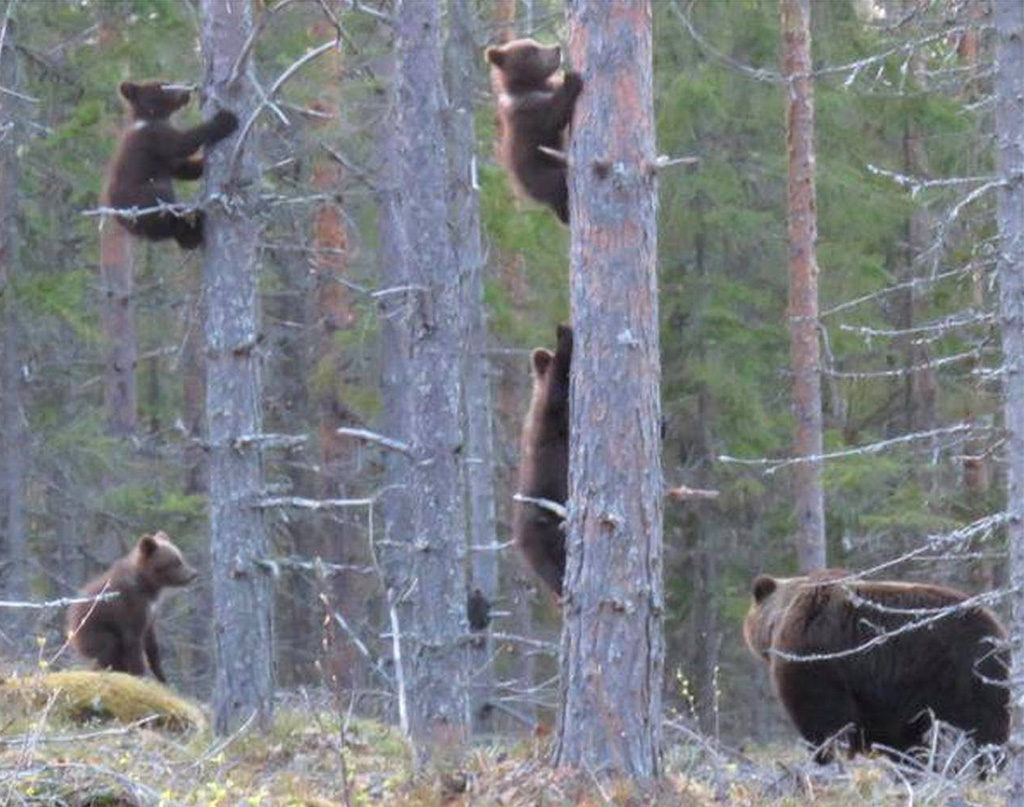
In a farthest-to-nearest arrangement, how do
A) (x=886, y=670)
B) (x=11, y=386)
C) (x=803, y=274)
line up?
1. (x=11, y=386)
2. (x=803, y=274)
3. (x=886, y=670)

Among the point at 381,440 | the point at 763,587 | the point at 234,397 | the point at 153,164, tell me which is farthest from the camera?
the point at 153,164

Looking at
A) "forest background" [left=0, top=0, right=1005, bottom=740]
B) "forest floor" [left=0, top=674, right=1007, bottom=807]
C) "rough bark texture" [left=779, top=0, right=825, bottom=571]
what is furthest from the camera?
"forest background" [left=0, top=0, right=1005, bottom=740]

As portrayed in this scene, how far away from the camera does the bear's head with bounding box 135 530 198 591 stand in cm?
1886

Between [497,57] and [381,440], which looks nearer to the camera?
[381,440]

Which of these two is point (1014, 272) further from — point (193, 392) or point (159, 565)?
point (193, 392)

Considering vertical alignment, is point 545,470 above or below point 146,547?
above

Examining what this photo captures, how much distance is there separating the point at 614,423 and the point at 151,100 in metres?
7.77

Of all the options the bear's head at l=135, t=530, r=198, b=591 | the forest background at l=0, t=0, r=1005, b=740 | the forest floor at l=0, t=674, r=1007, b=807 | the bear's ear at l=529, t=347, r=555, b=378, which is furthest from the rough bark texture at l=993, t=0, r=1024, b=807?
the forest background at l=0, t=0, r=1005, b=740

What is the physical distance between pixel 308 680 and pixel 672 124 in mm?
11827

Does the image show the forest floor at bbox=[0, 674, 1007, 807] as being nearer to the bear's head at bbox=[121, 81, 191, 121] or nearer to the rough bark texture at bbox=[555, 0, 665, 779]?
the rough bark texture at bbox=[555, 0, 665, 779]

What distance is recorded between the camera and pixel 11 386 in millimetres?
24359

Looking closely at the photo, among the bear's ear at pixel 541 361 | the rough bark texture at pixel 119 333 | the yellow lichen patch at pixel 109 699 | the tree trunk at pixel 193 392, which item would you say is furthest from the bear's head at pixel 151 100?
the rough bark texture at pixel 119 333

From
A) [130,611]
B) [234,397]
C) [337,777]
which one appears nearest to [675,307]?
[130,611]

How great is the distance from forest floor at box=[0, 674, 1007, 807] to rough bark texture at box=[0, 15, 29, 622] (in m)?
11.1
